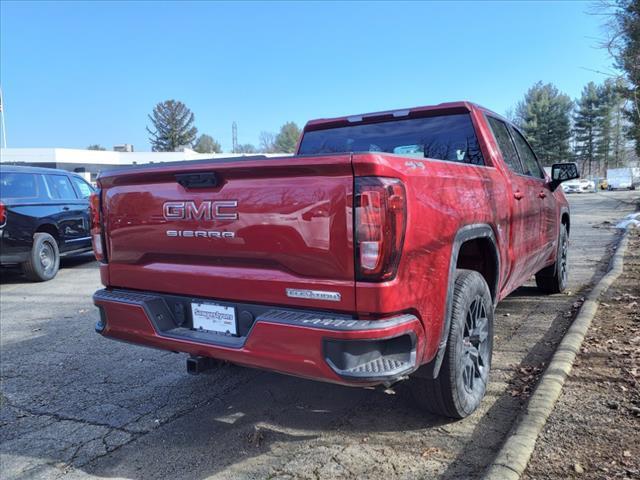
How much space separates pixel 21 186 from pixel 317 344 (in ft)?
26.2

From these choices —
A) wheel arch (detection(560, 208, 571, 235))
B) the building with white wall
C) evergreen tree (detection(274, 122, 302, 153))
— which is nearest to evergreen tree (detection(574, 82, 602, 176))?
the building with white wall

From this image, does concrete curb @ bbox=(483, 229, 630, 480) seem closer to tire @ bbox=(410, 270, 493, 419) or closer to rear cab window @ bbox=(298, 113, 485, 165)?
tire @ bbox=(410, 270, 493, 419)

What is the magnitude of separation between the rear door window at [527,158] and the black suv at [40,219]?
7465 mm

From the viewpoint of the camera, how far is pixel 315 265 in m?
2.38

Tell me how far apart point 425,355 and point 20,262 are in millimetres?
7881

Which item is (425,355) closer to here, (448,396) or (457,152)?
(448,396)

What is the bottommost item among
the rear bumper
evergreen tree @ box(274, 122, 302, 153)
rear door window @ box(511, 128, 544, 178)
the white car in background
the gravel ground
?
the white car in background

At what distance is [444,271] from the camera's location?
105 inches

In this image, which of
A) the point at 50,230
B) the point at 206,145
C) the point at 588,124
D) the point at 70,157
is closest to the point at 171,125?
the point at 206,145

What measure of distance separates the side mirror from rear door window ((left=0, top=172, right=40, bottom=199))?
795 centimetres

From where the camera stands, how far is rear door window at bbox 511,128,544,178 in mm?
4820

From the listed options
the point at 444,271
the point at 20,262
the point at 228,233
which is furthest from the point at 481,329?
the point at 20,262

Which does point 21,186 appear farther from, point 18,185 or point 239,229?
point 239,229

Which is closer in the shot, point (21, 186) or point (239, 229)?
point (239, 229)
